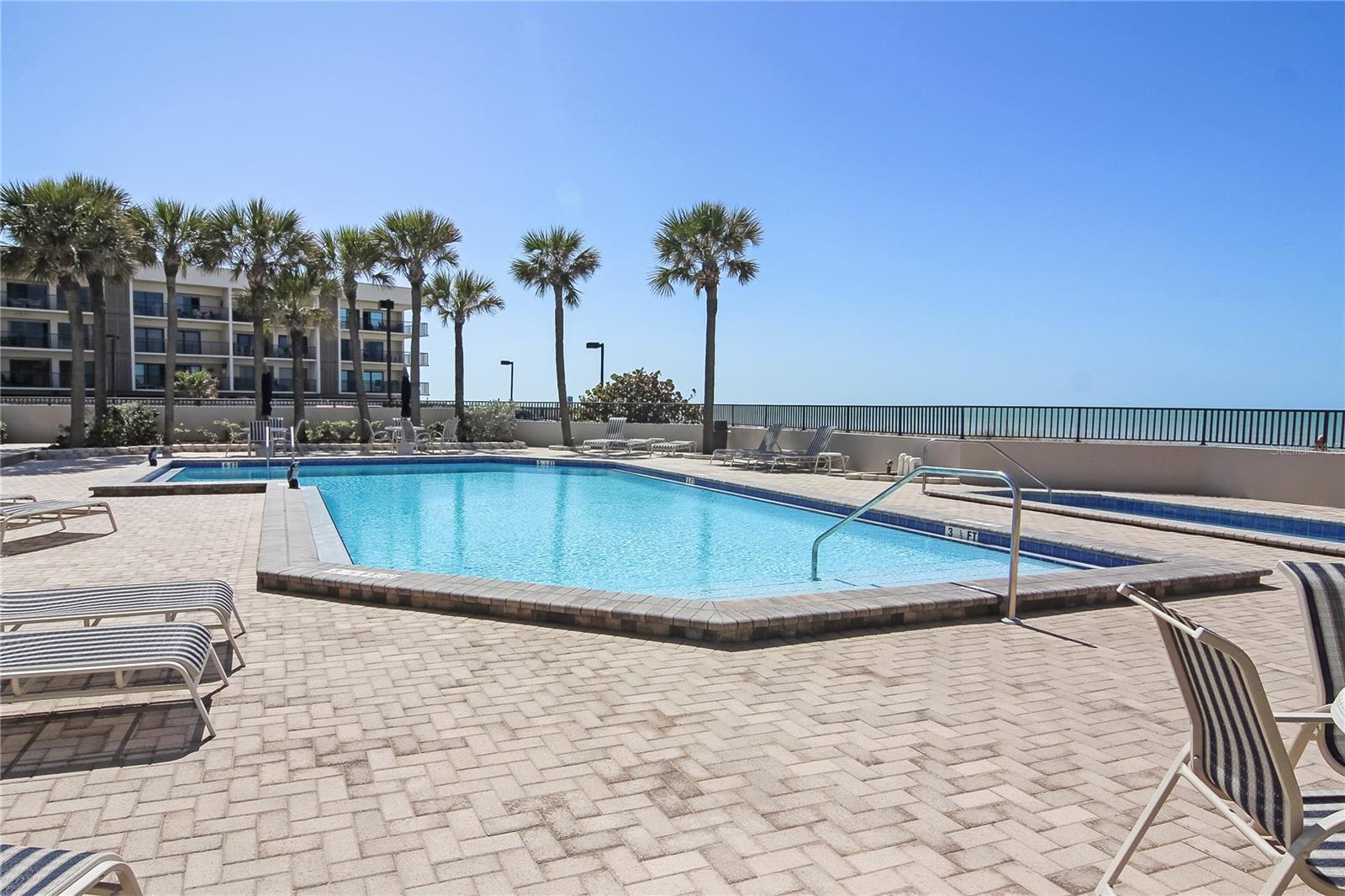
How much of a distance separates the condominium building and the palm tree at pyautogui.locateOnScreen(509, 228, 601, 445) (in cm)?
1532

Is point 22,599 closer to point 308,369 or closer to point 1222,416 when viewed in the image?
point 1222,416

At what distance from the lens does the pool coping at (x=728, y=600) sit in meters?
4.61

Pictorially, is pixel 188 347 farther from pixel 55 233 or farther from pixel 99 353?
pixel 55 233

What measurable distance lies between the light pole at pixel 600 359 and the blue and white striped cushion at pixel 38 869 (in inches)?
1054

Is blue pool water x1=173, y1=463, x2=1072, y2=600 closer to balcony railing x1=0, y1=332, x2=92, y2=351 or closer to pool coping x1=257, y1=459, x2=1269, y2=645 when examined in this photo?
pool coping x1=257, y1=459, x2=1269, y2=645

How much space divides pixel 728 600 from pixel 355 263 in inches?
811

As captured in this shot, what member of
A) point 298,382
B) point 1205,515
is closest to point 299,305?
point 298,382

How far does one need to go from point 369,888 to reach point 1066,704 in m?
3.14

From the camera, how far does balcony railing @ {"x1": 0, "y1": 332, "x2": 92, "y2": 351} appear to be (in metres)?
35.9

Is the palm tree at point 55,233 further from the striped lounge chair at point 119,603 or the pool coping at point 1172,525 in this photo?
the pool coping at point 1172,525

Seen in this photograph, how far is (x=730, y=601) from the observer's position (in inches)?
199

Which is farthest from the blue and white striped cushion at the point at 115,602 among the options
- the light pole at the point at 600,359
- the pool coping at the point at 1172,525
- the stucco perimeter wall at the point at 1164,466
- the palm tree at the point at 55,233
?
the light pole at the point at 600,359

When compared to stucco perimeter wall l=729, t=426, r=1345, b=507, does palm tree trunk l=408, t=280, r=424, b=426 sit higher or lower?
higher

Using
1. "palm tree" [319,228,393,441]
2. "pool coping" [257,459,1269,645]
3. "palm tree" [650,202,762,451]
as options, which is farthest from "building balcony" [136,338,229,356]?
"pool coping" [257,459,1269,645]
